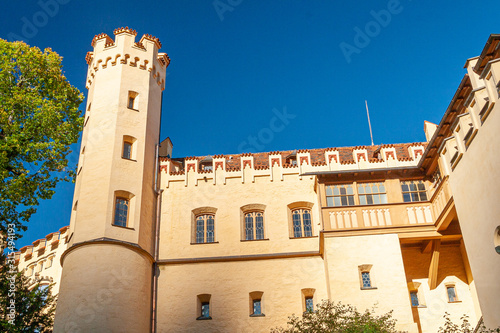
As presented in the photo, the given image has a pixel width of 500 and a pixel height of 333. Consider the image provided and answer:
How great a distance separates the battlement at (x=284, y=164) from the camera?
1086 inches

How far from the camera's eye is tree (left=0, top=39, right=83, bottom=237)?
942 inches

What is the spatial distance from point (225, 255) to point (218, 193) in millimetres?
3335

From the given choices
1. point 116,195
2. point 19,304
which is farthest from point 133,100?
point 19,304

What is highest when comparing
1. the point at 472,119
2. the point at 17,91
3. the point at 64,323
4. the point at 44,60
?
the point at 44,60

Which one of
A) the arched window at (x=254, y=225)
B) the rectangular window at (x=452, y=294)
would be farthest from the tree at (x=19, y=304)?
the rectangular window at (x=452, y=294)

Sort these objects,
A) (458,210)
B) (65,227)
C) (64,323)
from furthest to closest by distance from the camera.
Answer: (65,227), (64,323), (458,210)

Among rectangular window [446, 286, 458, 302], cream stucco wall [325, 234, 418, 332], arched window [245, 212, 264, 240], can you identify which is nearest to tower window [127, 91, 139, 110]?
arched window [245, 212, 264, 240]

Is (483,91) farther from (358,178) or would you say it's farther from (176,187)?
(176,187)

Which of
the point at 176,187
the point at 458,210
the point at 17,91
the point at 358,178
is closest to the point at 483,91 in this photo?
the point at 458,210

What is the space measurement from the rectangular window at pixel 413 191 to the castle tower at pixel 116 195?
39.0 ft

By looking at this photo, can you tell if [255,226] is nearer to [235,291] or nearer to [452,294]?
[235,291]

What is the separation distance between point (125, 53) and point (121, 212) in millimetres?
9033

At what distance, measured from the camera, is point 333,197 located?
25.0m

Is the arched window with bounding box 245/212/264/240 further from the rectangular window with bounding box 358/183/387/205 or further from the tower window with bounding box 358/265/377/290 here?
the tower window with bounding box 358/265/377/290
